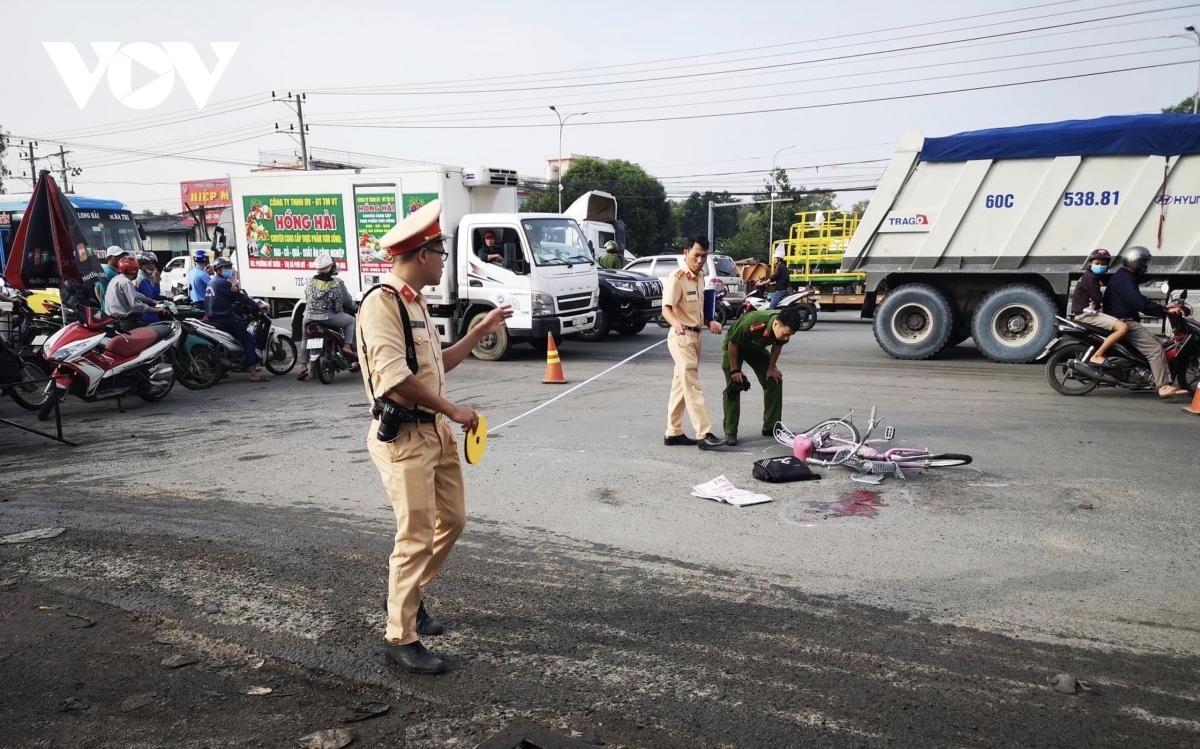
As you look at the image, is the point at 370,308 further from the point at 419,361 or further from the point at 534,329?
the point at 534,329

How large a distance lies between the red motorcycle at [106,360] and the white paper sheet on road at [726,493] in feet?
22.8

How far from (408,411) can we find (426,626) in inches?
43.0

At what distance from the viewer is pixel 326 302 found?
1133 centimetres

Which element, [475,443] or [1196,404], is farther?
[1196,404]

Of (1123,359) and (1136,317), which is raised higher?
(1136,317)

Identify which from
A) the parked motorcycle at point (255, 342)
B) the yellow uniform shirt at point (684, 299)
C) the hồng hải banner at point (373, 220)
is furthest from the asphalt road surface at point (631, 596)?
the hồng hải banner at point (373, 220)

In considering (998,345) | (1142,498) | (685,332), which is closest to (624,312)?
(998,345)

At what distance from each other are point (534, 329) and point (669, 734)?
32.3 ft

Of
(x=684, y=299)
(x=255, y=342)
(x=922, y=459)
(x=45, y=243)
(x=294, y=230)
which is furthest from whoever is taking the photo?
(x=294, y=230)

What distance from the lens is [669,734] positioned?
116 inches

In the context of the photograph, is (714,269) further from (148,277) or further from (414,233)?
(414,233)

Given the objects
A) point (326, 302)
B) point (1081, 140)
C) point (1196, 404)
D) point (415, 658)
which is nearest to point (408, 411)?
point (415, 658)

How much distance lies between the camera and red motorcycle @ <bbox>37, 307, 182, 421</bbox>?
8.92 m

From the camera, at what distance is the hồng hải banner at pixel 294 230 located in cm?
1405
